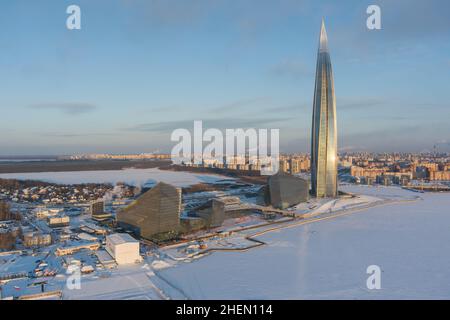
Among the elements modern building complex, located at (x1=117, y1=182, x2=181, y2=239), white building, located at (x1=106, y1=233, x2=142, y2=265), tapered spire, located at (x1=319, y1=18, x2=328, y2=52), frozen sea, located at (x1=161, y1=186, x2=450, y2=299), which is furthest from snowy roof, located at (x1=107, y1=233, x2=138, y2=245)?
tapered spire, located at (x1=319, y1=18, x2=328, y2=52)

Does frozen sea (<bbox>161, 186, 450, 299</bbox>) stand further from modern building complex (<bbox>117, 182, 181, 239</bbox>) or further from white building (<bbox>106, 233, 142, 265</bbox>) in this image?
modern building complex (<bbox>117, 182, 181, 239</bbox>)

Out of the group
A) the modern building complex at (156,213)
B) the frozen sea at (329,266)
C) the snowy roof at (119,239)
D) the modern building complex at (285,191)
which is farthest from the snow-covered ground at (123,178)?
the snowy roof at (119,239)

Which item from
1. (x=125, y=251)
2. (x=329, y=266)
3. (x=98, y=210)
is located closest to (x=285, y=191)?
(x=98, y=210)

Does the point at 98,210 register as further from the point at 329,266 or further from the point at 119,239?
the point at 329,266

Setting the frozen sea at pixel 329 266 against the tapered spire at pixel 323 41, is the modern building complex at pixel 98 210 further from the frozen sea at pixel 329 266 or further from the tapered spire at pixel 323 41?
the tapered spire at pixel 323 41
